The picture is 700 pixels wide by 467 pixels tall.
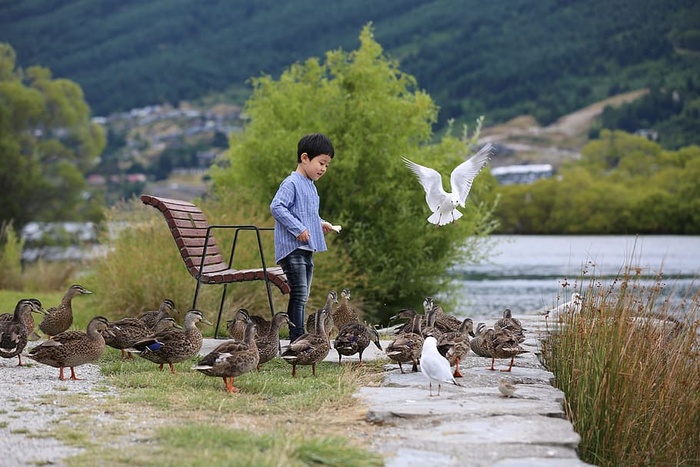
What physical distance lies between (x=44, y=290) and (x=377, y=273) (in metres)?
6.94

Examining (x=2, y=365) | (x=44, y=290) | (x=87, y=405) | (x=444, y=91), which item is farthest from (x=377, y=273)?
(x=444, y=91)

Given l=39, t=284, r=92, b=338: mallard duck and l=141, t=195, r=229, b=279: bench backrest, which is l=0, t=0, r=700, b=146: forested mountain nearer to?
l=141, t=195, r=229, b=279: bench backrest

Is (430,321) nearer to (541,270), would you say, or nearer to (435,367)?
(435,367)

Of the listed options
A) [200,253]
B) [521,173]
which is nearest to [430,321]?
[200,253]

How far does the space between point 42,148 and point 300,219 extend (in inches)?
1204

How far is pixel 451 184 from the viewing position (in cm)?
1041

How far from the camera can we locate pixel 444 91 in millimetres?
70625

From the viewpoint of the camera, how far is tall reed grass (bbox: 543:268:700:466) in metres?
7.08

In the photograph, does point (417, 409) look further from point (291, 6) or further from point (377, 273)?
point (291, 6)

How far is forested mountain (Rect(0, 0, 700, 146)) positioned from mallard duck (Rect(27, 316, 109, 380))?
58820 mm

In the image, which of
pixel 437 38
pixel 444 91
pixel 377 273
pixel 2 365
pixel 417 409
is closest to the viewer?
pixel 417 409

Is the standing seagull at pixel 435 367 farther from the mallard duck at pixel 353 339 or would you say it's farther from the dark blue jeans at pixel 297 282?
the dark blue jeans at pixel 297 282

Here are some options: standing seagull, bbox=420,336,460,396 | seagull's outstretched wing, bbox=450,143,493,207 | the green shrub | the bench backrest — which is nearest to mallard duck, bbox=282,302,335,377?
standing seagull, bbox=420,336,460,396

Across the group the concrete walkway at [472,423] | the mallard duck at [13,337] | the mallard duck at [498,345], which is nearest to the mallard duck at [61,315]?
the mallard duck at [13,337]
